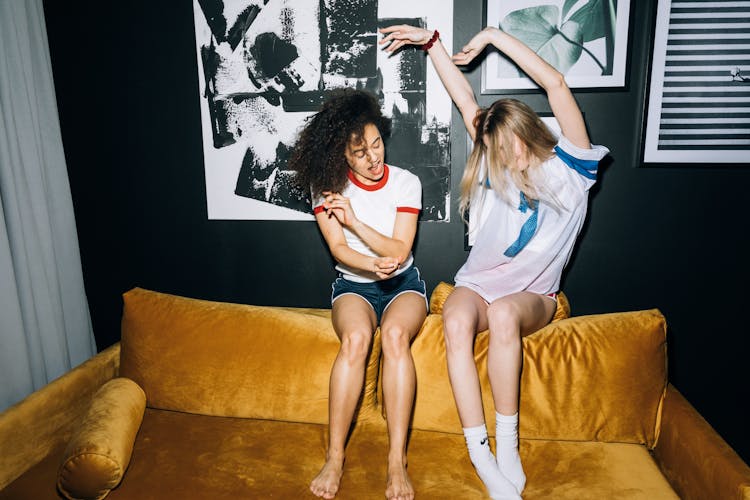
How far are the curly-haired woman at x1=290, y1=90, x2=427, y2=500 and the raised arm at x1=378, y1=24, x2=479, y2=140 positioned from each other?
0.32 meters

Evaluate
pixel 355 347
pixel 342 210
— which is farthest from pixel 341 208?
pixel 355 347

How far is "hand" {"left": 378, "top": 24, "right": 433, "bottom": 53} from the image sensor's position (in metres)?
1.95

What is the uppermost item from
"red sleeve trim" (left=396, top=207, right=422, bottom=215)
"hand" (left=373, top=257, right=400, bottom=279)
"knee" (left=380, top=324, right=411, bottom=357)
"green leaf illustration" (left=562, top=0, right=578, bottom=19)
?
"green leaf illustration" (left=562, top=0, right=578, bottom=19)

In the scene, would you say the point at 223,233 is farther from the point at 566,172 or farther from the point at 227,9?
the point at 566,172

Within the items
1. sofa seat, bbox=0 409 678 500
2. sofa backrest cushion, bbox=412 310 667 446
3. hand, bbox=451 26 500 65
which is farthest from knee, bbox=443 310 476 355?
hand, bbox=451 26 500 65

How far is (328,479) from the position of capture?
4.92ft

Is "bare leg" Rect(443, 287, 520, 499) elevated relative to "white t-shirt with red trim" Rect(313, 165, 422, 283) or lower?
lower

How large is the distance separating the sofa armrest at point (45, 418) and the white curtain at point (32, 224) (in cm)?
47

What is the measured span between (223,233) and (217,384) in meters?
0.83

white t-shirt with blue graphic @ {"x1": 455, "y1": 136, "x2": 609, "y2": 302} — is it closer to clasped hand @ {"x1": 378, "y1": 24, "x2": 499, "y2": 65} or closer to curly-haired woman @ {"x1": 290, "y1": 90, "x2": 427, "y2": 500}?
curly-haired woman @ {"x1": 290, "y1": 90, "x2": 427, "y2": 500}

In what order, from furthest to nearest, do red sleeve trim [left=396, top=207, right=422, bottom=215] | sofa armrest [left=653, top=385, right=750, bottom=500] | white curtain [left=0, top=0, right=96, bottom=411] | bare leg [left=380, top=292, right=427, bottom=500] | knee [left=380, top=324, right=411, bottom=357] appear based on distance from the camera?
white curtain [left=0, top=0, right=96, bottom=411], red sleeve trim [left=396, top=207, right=422, bottom=215], knee [left=380, top=324, right=411, bottom=357], bare leg [left=380, top=292, right=427, bottom=500], sofa armrest [left=653, top=385, right=750, bottom=500]

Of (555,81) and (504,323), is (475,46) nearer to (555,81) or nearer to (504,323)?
(555,81)

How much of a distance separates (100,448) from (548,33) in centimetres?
236

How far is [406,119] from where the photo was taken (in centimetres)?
209
